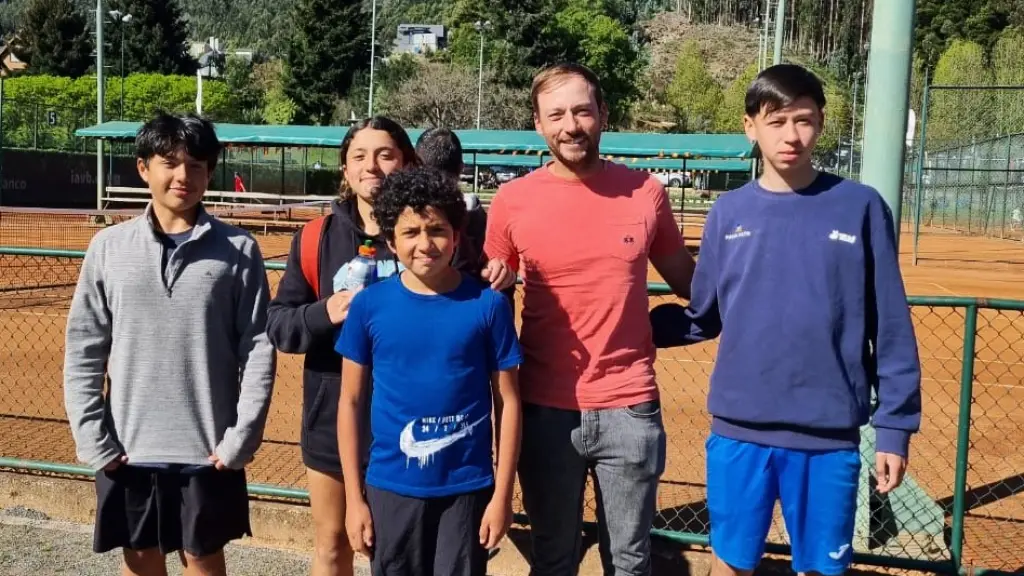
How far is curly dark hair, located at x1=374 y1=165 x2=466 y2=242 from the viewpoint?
104 inches

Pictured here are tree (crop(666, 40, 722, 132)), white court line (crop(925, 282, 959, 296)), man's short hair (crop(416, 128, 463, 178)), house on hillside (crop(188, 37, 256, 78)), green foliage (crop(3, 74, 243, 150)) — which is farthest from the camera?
house on hillside (crop(188, 37, 256, 78))

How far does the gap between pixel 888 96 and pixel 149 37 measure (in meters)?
78.6

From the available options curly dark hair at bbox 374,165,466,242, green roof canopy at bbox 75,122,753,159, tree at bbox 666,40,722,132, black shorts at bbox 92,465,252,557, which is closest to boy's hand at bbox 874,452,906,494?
curly dark hair at bbox 374,165,466,242

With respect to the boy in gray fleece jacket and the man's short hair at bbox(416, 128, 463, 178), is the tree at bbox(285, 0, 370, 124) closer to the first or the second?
the man's short hair at bbox(416, 128, 463, 178)

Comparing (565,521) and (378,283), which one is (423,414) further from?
(565,521)

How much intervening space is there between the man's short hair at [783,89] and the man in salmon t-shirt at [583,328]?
41cm

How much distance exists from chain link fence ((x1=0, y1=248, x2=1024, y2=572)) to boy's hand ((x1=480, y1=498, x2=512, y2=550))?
1.73 m

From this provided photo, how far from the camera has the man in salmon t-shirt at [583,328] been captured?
280cm

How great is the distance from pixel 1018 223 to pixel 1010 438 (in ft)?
77.9

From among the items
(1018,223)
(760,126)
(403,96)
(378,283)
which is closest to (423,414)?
(378,283)

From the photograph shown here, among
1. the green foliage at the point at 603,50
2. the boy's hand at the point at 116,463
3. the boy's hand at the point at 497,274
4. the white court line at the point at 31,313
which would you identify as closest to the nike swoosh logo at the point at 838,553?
the boy's hand at the point at 497,274

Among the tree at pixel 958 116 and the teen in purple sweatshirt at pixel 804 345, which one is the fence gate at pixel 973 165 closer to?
the tree at pixel 958 116

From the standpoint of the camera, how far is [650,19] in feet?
428

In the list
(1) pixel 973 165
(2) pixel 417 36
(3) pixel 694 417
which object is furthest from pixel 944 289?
(2) pixel 417 36
